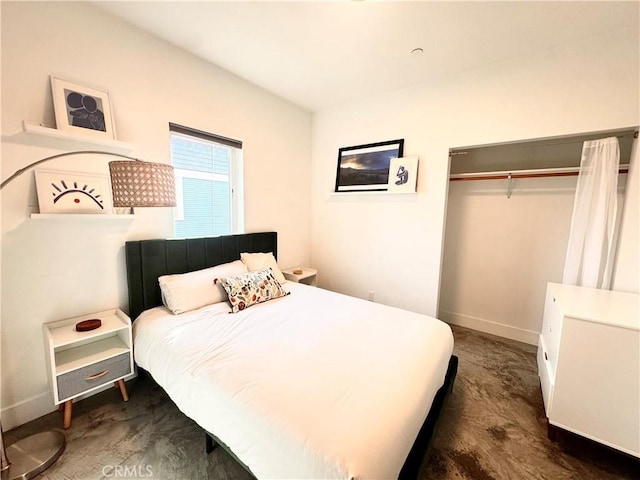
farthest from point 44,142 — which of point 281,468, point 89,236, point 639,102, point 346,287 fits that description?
point 639,102

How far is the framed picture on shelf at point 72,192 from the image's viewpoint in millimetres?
1619

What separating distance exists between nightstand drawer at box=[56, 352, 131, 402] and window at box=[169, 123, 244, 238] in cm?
110

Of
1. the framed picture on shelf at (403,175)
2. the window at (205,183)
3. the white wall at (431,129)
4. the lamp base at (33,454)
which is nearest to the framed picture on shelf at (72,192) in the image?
the window at (205,183)

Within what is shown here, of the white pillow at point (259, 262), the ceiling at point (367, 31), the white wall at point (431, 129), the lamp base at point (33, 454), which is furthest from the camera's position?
the white pillow at point (259, 262)

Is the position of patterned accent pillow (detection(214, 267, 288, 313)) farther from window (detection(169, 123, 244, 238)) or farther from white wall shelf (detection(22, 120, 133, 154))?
white wall shelf (detection(22, 120, 133, 154))

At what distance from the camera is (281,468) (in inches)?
38.0

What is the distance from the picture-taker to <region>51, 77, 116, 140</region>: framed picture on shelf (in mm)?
1642

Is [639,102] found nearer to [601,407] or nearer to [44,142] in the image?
[601,407]

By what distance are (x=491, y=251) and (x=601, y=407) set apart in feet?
6.02

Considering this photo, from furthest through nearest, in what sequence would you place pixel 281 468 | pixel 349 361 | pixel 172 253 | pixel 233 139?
1. pixel 233 139
2. pixel 172 253
3. pixel 349 361
4. pixel 281 468

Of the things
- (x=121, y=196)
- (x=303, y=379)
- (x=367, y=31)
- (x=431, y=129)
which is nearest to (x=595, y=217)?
(x=431, y=129)

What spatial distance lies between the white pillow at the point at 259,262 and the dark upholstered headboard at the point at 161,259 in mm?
139

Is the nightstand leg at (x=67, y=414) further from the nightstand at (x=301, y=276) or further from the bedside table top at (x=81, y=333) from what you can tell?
the nightstand at (x=301, y=276)

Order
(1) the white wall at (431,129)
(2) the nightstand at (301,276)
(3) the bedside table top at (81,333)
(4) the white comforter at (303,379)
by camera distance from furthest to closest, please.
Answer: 1. (2) the nightstand at (301,276)
2. (1) the white wall at (431,129)
3. (3) the bedside table top at (81,333)
4. (4) the white comforter at (303,379)
